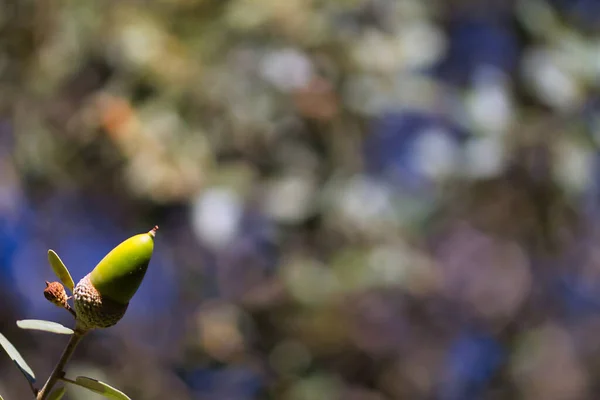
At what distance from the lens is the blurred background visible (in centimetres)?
193

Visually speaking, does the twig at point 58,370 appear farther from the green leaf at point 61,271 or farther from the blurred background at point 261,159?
the blurred background at point 261,159

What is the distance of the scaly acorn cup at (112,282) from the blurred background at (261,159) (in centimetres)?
133

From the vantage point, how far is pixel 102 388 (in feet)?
1.53

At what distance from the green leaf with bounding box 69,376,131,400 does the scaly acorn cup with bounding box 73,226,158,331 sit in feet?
0.10

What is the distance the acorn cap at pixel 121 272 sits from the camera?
47cm

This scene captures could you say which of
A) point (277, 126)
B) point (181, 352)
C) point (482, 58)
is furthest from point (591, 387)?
point (277, 126)

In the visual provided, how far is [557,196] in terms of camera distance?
7.91 feet

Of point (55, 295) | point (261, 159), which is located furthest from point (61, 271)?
point (261, 159)

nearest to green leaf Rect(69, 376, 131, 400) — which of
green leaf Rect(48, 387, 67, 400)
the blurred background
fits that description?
green leaf Rect(48, 387, 67, 400)

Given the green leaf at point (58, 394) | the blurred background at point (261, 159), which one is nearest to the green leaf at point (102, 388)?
the green leaf at point (58, 394)

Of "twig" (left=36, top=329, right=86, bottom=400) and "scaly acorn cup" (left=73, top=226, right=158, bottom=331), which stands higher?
"scaly acorn cup" (left=73, top=226, right=158, bottom=331)

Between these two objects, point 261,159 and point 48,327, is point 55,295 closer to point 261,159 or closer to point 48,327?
point 48,327

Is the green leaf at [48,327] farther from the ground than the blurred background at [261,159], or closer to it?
closer to it

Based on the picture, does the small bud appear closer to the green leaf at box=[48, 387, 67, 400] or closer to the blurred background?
the green leaf at box=[48, 387, 67, 400]
